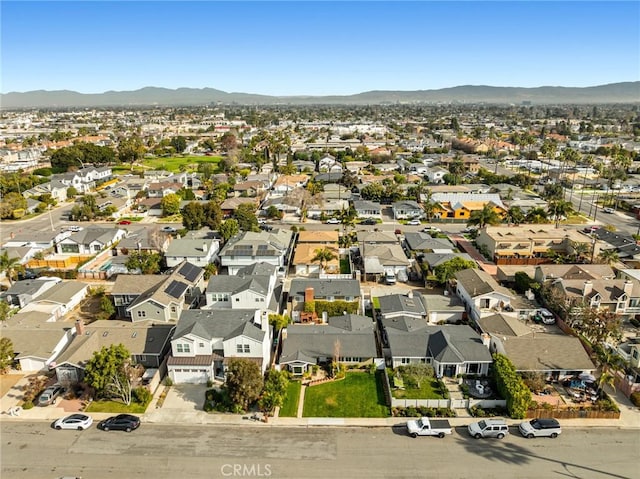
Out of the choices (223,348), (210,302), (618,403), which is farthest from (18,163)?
(618,403)

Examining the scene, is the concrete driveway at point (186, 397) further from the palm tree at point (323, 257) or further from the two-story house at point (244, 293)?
the palm tree at point (323, 257)

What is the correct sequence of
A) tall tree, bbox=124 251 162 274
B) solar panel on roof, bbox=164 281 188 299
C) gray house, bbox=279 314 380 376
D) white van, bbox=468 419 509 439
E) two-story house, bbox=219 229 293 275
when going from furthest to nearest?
two-story house, bbox=219 229 293 275 → tall tree, bbox=124 251 162 274 → solar panel on roof, bbox=164 281 188 299 → gray house, bbox=279 314 380 376 → white van, bbox=468 419 509 439

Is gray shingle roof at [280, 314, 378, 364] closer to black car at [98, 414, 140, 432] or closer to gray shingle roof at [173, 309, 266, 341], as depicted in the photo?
gray shingle roof at [173, 309, 266, 341]

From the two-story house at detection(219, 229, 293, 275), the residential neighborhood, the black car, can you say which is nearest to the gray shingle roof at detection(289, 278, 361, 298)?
the residential neighborhood

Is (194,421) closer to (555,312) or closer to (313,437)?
(313,437)

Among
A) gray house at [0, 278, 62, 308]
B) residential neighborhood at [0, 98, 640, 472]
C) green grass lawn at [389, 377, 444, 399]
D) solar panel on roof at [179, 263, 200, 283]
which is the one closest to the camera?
residential neighborhood at [0, 98, 640, 472]

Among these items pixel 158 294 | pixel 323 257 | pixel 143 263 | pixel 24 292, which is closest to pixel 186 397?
pixel 158 294

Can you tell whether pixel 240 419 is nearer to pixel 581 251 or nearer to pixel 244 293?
pixel 244 293
